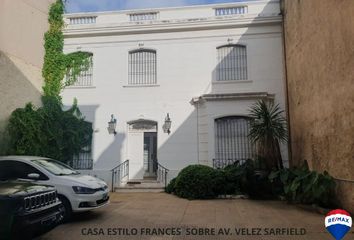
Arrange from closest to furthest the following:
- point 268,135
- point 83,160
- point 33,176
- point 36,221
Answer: point 36,221 < point 33,176 < point 268,135 < point 83,160

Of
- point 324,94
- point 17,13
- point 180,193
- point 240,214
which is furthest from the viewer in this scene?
point 17,13

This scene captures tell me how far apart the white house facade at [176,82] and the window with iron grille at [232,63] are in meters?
0.04

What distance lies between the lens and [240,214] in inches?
328

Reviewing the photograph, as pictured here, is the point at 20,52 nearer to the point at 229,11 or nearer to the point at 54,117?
the point at 54,117

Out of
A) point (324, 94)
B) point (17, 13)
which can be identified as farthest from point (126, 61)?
point (324, 94)

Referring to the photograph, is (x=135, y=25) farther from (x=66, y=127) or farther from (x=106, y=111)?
(x=66, y=127)

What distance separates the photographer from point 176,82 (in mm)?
13859

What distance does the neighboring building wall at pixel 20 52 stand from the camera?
476 inches

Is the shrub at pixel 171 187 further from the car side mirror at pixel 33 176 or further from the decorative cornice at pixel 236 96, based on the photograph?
the car side mirror at pixel 33 176

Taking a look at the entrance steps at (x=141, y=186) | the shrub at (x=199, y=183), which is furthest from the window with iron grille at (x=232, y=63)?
the entrance steps at (x=141, y=186)

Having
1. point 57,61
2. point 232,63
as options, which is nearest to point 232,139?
point 232,63

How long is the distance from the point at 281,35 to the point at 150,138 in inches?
297

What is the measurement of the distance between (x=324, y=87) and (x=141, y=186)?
8.12m

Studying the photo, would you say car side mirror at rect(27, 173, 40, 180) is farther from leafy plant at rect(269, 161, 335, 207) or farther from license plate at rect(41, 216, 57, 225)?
leafy plant at rect(269, 161, 335, 207)
